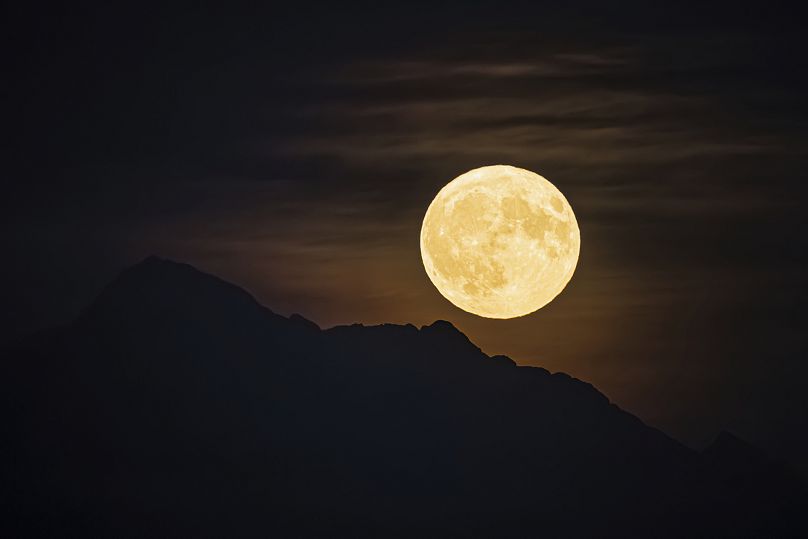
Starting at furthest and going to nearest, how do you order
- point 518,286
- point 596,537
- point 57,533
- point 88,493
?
point 596,537
point 88,493
point 57,533
point 518,286

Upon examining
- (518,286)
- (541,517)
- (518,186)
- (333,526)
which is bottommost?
(518,286)

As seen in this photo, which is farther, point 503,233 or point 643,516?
point 643,516

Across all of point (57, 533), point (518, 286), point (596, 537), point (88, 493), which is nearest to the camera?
point (518, 286)

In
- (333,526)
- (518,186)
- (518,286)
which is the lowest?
(518,286)

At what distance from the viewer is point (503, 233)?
43.1 m

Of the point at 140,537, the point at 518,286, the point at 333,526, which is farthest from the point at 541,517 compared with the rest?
the point at 518,286

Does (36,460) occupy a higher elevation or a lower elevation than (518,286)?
higher

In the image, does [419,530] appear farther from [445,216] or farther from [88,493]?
[445,216]

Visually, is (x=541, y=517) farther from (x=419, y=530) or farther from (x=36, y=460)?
(x=36, y=460)

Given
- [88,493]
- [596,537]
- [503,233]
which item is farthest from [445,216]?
[596,537]

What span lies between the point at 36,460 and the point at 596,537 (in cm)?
9039

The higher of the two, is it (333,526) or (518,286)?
(333,526)

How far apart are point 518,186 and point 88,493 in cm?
14347

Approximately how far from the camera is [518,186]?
4366 centimetres
